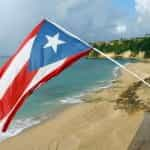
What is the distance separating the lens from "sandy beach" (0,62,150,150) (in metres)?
17.4

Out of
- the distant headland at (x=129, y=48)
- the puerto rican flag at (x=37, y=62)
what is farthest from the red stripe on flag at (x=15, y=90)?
the distant headland at (x=129, y=48)

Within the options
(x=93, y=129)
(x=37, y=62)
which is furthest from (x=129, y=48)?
(x=37, y=62)

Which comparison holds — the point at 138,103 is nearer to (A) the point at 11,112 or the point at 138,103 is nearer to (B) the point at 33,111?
(B) the point at 33,111

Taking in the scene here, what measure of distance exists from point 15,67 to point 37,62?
441 mm

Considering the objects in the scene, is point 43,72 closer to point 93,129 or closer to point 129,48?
point 93,129

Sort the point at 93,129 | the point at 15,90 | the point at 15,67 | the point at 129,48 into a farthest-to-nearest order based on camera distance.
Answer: the point at 129,48 < the point at 93,129 < the point at 15,67 < the point at 15,90

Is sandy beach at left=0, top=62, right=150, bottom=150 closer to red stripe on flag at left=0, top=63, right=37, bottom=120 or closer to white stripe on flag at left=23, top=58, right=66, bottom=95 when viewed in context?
white stripe on flag at left=23, top=58, right=66, bottom=95

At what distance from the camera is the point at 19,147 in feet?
63.2

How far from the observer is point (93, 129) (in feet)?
67.5

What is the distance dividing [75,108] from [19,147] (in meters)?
10.4

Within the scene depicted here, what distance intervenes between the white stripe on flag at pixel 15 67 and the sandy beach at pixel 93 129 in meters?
4.96

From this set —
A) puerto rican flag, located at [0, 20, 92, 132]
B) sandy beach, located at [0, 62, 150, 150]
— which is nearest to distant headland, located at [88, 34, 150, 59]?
sandy beach, located at [0, 62, 150, 150]

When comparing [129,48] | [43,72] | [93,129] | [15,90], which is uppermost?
[43,72]

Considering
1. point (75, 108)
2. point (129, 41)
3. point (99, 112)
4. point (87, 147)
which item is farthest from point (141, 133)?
point (129, 41)
